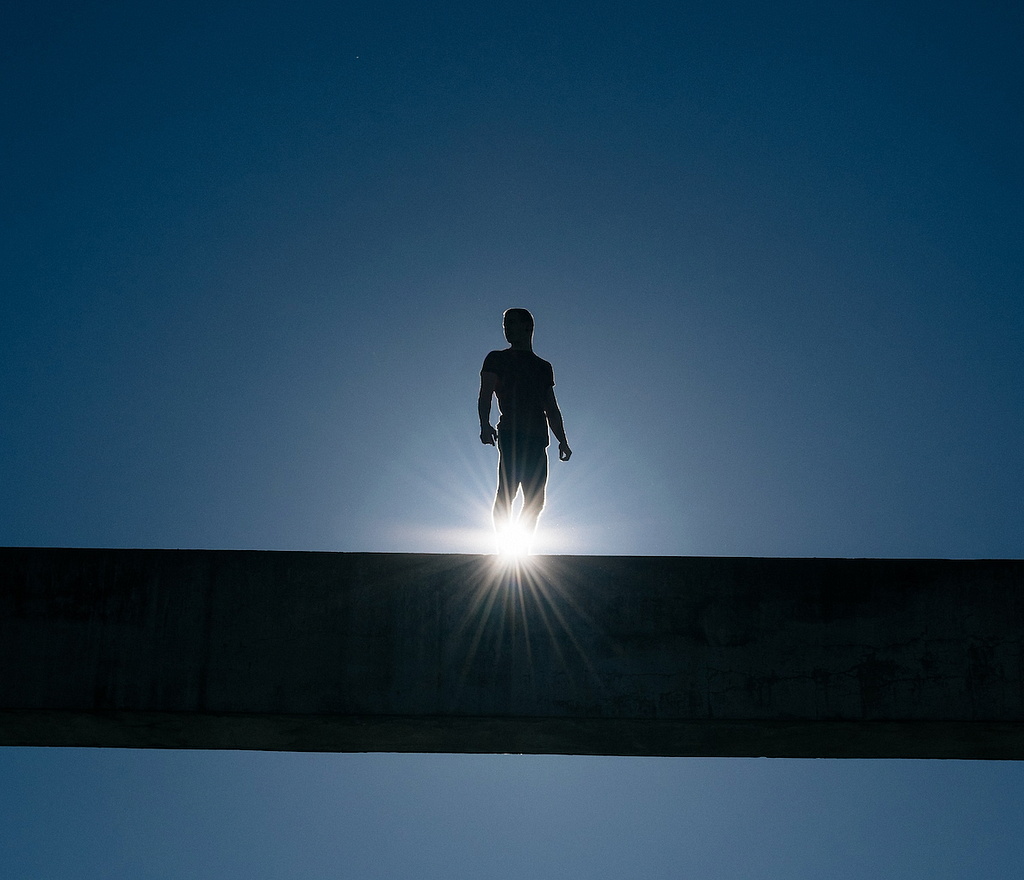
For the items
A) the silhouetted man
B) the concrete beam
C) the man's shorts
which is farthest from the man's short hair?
the concrete beam

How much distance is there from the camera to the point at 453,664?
5734mm

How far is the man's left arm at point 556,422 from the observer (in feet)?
25.1

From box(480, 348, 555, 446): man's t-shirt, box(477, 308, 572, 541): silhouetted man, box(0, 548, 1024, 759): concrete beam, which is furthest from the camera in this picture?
box(480, 348, 555, 446): man's t-shirt

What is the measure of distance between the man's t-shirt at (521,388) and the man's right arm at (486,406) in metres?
0.04

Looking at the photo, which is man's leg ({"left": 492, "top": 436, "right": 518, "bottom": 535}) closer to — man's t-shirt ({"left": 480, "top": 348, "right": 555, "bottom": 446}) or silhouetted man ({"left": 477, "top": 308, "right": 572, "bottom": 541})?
silhouetted man ({"left": 477, "top": 308, "right": 572, "bottom": 541})

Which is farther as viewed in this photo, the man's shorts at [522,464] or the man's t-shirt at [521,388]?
the man's t-shirt at [521,388]

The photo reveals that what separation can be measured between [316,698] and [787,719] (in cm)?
242

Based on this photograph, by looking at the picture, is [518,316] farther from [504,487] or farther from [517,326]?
[504,487]

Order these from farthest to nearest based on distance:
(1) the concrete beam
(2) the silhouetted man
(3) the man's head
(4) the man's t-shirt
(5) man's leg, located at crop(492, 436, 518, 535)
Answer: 1. (3) the man's head
2. (4) the man's t-shirt
3. (2) the silhouetted man
4. (5) man's leg, located at crop(492, 436, 518, 535)
5. (1) the concrete beam

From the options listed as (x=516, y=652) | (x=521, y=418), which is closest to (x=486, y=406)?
(x=521, y=418)

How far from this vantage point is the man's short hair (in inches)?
308

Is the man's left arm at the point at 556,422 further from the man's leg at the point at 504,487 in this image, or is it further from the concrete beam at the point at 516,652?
the concrete beam at the point at 516,652

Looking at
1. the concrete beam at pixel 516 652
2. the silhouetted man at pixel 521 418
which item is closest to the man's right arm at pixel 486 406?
the silhouetted man at pixel 521 418

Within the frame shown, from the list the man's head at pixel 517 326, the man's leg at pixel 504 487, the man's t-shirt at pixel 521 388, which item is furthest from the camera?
the man's head at pixel 517 326
